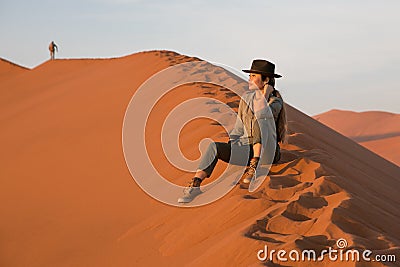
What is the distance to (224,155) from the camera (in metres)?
5.25

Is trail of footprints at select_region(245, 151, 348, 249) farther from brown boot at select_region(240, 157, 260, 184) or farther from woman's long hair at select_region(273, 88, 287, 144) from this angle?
woman's long hair at select_region(273, 88, 287, 144)

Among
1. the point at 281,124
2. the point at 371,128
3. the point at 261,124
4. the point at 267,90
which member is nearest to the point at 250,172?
the point at 261,124

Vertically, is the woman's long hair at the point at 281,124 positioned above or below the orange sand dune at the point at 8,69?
below

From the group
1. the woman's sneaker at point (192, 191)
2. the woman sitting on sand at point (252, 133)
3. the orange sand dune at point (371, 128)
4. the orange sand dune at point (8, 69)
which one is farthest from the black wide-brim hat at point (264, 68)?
the orange sand dune at point (371, 128)

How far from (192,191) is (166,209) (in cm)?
30

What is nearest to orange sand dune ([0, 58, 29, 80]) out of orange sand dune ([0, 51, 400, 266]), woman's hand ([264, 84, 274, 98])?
orange sand dune ([0, 51, 400, 266])

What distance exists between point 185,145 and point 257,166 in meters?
2.24

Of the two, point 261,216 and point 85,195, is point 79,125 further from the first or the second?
point 261,216

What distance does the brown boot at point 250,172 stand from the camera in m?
5.03

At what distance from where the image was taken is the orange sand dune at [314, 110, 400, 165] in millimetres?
33175

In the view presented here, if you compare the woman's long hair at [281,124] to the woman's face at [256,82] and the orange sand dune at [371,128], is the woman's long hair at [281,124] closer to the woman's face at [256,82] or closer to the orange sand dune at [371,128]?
the woman's face at [256,82]

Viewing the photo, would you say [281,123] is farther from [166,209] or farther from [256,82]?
[166,209]

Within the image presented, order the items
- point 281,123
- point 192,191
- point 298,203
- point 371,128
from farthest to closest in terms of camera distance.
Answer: point 371,128
point 281,123
point 192,191
point 298,203

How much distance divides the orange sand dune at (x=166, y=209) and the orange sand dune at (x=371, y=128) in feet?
78.0
